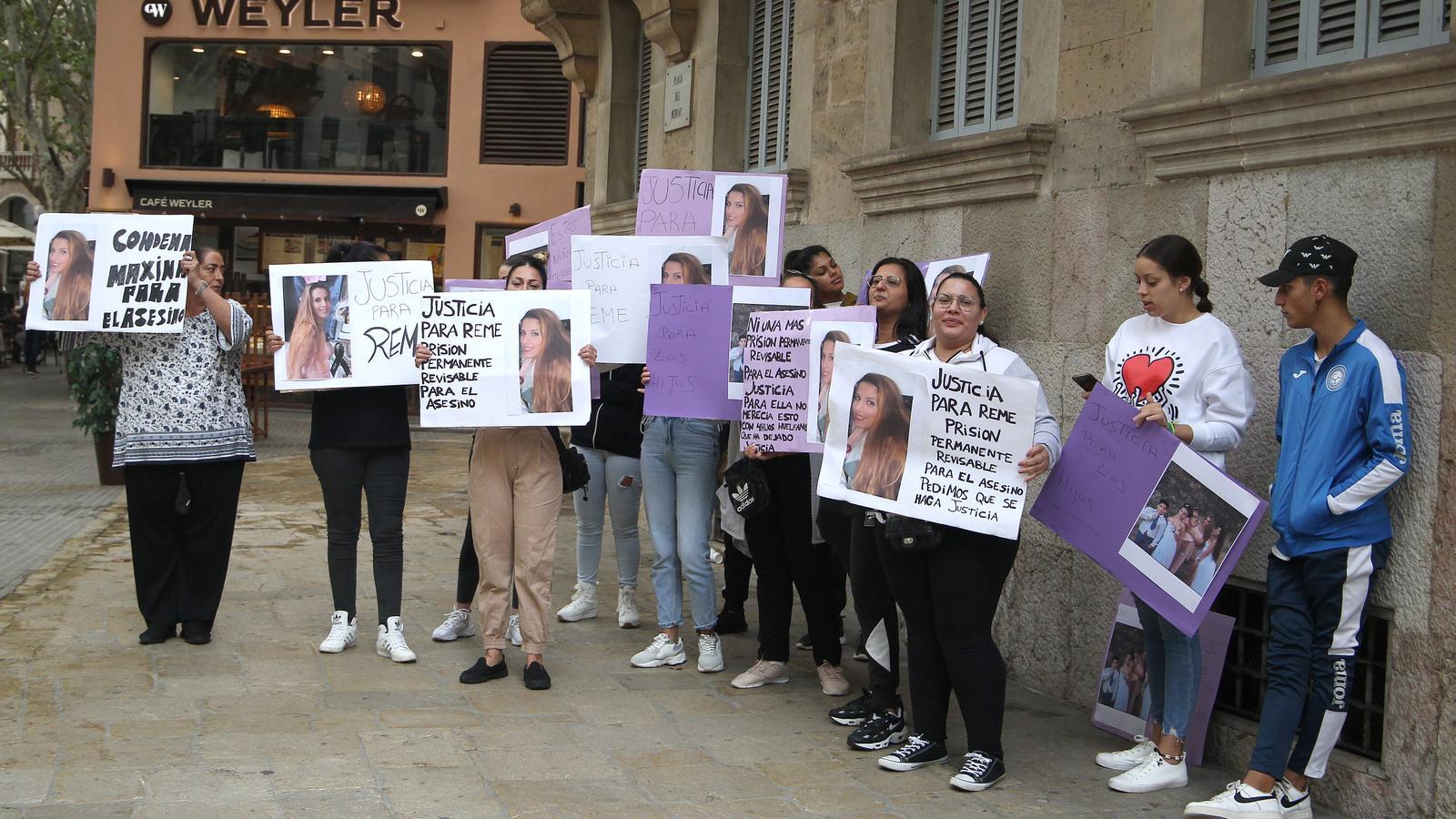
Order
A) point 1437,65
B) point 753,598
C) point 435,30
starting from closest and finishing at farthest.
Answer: point 1437,65, point 753,598, point 435,30

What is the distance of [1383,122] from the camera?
468 cm

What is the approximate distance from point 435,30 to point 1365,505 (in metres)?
23.1

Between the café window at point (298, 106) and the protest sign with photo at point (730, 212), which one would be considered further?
the café window at point (298, 106)

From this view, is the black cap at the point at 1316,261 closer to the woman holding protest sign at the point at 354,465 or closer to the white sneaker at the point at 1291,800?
the white sneaker at the point at 1291,800

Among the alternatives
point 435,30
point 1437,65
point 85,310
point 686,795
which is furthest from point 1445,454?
point 435,30

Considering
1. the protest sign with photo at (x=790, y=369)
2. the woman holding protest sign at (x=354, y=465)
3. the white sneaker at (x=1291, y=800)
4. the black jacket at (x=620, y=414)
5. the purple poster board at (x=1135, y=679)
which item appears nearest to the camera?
the white sneaker at (x=1291, y=800)

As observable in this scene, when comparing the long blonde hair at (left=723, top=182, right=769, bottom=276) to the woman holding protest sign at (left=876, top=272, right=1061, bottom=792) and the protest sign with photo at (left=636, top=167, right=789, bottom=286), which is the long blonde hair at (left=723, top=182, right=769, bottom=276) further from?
the woman holding protest sign at (left=876, top=272, right=1061, bottom=792)

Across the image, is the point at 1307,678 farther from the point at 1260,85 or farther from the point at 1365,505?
the point at 1260,85

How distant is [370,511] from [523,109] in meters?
19.4

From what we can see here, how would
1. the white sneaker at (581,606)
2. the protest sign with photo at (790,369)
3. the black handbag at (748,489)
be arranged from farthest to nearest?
the white sneaker at (581,606)
the black handbag at (748,489)
the protest sign with photo at (790,369)

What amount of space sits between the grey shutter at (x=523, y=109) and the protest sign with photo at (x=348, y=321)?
1891 cm

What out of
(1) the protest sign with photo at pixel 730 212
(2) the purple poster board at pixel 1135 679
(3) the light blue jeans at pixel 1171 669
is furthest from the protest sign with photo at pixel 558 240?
(3) the light blue jeans at pixel 1171 669

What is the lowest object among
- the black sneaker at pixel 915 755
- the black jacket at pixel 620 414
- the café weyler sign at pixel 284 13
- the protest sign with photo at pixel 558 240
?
the black sneaker at pixel 915 755

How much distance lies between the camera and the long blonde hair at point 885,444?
506cm
